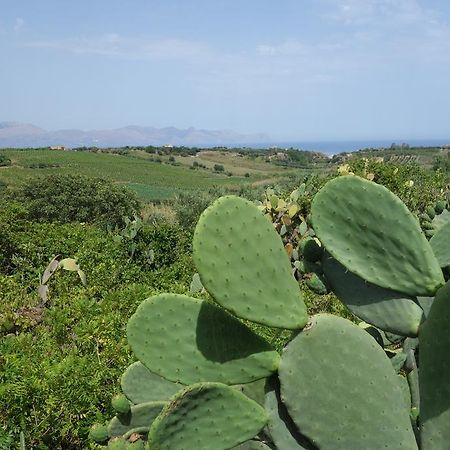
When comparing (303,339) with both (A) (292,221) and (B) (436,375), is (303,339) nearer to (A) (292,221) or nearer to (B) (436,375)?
(B) (436,375)

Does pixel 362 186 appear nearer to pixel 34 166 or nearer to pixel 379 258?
pixel 379 258

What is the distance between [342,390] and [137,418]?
2.66 ft

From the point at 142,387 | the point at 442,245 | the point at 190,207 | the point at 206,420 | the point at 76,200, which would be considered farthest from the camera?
the point at 76,200

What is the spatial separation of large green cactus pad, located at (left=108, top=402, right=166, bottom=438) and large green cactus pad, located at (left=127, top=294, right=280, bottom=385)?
419mm

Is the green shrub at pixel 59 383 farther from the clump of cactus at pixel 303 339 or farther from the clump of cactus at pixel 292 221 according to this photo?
the clump of cactus at pixel 292 221

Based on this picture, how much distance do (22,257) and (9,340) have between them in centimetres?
557

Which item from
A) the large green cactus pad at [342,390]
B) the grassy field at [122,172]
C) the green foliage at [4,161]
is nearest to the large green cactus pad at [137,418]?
the large green cactus pad at [342,390]

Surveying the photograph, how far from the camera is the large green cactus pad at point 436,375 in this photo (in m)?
1.61

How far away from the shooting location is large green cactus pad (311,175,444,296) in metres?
1.78

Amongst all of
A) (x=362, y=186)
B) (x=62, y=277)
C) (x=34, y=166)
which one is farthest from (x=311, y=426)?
(x=34, y=166)

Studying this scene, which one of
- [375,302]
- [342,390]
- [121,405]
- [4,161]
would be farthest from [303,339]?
[4,161]

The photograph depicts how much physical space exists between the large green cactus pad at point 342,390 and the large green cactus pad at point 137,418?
2.03ft

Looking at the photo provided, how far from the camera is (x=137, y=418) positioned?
7.13ft

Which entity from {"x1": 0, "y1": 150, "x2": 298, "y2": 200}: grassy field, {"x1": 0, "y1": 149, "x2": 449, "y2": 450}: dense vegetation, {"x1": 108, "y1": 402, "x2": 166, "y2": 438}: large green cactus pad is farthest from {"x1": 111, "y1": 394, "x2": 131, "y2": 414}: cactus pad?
{"x1": 0, "y1": 150, "x2": 298, "y2": 200}: grassy field
